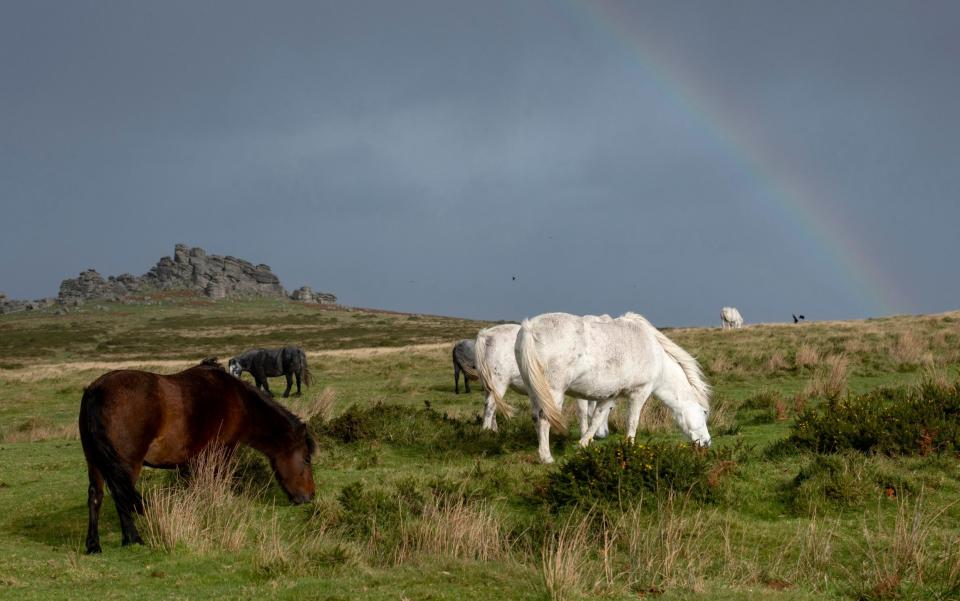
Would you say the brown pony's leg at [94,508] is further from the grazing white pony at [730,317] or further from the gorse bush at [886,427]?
the grazing white pony at [730,317]

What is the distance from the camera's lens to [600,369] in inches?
450

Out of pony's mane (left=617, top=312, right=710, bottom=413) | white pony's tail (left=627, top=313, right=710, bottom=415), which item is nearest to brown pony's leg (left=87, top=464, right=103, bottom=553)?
pony's mane (left=617, top=312, right=710, bottom=413)

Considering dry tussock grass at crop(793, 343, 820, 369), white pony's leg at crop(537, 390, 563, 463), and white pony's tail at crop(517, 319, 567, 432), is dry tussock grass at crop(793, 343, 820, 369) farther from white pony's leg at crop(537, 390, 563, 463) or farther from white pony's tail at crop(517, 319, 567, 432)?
white pony's tail at crop(517, 319, 567, 432)

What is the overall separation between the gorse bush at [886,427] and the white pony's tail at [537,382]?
367 centimetres

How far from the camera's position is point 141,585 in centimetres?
659

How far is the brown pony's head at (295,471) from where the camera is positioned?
959 cm

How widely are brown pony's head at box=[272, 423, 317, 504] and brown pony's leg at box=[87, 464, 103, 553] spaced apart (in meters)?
2.14

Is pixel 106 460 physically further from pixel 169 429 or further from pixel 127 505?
pixel 169 429

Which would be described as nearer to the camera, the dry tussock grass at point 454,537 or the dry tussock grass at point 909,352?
the dry tussock grass at point 454,537

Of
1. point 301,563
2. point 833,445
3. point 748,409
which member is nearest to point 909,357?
point 748,409

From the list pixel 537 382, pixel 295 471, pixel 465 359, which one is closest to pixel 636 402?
pixel 537 382

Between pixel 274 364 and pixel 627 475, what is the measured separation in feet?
76.8

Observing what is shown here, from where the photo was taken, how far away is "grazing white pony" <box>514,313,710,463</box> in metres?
11.2

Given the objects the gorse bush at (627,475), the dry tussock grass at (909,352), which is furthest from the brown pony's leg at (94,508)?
the dry tussock grass at (909,352)
